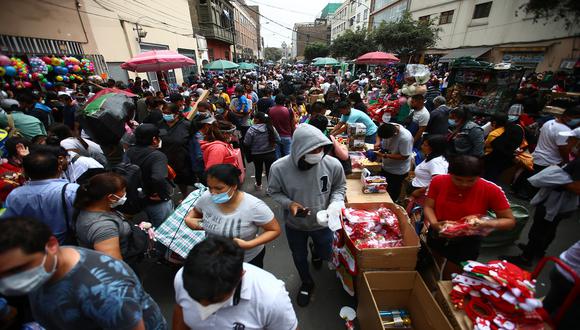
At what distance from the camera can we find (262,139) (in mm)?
4695

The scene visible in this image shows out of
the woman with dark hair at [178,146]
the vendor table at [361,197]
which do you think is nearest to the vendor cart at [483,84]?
the vendor table at [361,197]

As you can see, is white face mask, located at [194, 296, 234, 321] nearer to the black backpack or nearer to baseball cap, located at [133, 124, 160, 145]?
the black backpack

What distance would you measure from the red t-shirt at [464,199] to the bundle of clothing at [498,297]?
539 millimetres

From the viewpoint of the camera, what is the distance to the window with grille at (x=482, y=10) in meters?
17.2

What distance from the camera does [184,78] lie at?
18.8m

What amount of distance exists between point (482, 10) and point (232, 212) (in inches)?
952

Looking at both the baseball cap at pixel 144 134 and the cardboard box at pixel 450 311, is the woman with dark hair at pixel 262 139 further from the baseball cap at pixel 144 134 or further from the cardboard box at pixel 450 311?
the cardboard box at pixel 450 311

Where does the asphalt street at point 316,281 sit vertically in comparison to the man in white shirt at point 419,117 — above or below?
below

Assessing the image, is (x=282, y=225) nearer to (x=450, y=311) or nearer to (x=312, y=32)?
(x=450, y=311)

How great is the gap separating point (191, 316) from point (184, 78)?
67.0 feet

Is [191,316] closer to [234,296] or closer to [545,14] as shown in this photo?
[234,296]

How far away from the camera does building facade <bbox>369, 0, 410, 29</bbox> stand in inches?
1041

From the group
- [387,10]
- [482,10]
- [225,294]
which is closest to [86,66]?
[225,294]

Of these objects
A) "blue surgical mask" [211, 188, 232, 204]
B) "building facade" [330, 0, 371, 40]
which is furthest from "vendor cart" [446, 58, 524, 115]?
"building facade" [330, 0, 371, 40]
